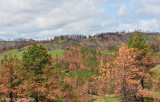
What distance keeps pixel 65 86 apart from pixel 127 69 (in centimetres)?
2743

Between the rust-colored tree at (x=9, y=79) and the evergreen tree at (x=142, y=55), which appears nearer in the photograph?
the rust-colored tree at (x=9, y=79)

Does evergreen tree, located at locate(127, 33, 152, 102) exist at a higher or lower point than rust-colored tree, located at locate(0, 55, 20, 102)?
higher

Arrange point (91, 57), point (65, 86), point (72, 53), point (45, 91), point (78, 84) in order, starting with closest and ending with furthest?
point (45, 91) < point (65, 86) < point (78, 84) < point (91, 57) < point (72, 53)

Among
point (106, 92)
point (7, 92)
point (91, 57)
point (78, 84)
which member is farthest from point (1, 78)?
point (91, 57)

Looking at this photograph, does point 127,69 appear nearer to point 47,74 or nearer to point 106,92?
point 106,92

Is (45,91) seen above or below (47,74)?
below

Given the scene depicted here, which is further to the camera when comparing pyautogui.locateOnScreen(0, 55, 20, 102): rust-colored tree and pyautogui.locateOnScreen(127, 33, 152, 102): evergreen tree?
pyautogui.locateOnScreen(127, 33, 152, 102): evergreen tree

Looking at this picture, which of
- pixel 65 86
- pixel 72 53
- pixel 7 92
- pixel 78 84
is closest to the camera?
pixel 7 92

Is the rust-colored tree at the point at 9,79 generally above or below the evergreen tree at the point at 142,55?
below

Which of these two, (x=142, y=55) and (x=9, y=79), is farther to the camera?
(x=142, y=55)

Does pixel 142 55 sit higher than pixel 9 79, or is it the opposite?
pixel 142 55

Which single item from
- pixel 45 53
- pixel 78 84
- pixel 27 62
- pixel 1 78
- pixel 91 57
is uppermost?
pixel 45 53

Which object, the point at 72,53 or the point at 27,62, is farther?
the point at 72,53

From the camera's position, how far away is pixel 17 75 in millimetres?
21250
